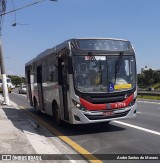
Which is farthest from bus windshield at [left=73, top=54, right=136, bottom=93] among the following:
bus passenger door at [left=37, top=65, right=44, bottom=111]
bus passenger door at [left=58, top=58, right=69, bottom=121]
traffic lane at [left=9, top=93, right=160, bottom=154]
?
bus passenger door at [left=37, top=65, right=44, bottom=111]

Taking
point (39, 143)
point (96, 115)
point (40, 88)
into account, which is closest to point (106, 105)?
point (96, 115)

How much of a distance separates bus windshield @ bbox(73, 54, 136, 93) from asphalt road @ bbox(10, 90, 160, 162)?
1.43 meters

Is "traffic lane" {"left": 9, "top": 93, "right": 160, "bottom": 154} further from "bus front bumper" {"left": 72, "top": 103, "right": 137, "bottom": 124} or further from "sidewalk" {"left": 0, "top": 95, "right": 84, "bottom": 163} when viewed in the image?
"sidewalk" {"left": 0, "top": 95, "right": 84, "bottom": 163}

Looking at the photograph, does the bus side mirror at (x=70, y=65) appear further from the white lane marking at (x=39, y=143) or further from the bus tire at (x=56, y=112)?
the bus tire at (x=56, y=112)

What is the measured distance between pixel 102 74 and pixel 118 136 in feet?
6.53

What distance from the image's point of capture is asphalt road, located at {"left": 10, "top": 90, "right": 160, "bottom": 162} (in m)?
9.16

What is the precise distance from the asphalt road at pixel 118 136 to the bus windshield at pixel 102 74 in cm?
143

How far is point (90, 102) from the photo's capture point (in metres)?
11.5

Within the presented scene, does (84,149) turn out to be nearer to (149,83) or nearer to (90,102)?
(90,102)

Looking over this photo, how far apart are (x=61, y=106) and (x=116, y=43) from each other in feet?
9.24

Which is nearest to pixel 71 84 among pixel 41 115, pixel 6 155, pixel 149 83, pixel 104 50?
pixel 104 50

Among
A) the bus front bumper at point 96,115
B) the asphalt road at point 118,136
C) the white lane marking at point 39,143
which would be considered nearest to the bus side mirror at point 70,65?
the bus front bumper at point 96,115

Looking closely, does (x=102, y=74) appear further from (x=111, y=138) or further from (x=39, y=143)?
(x=39, y=143)

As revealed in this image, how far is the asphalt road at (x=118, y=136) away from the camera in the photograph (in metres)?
9.16
